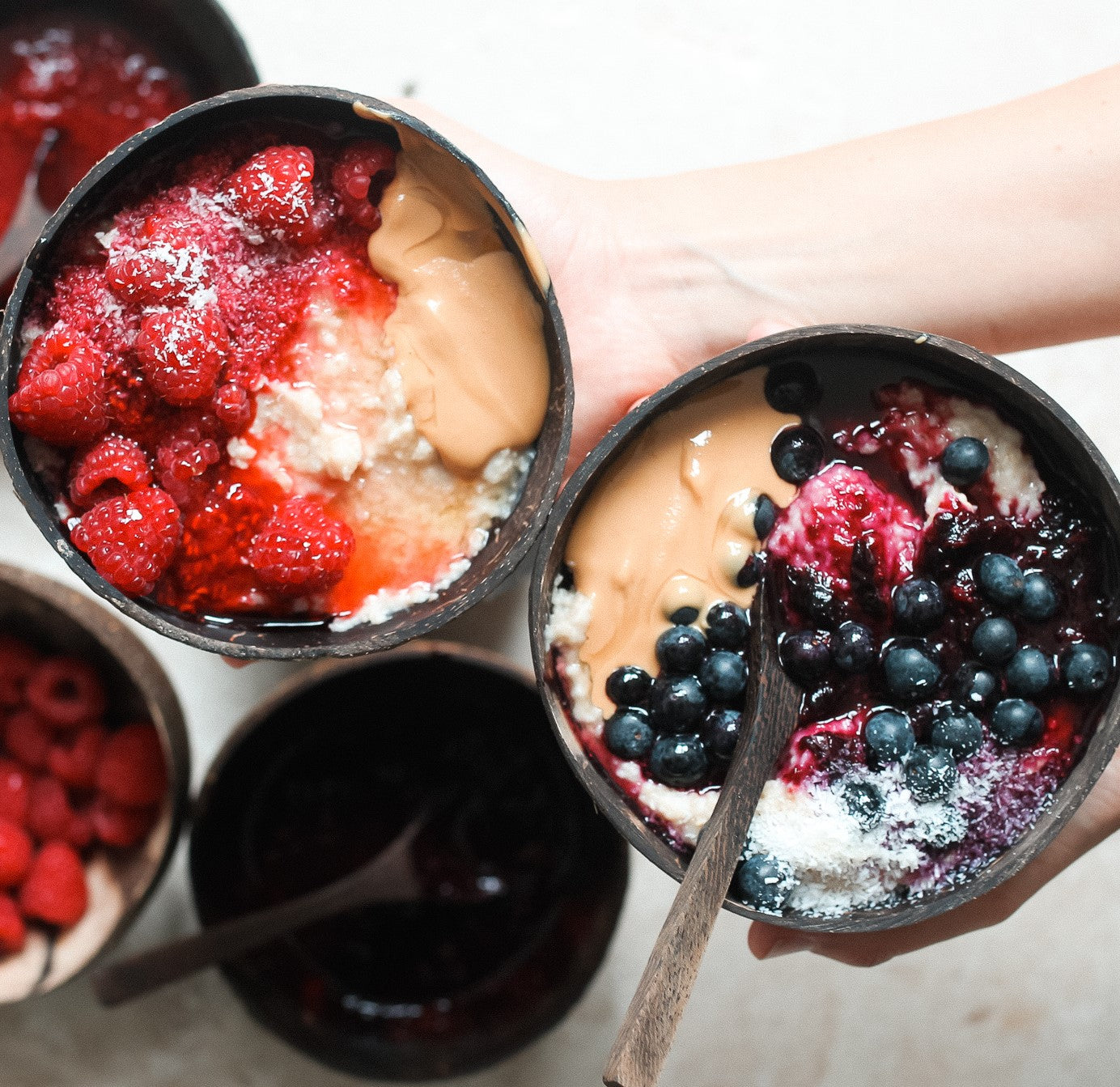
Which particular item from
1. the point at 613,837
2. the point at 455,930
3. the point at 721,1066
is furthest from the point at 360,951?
the point at 721,1066

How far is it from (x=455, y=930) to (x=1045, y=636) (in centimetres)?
109

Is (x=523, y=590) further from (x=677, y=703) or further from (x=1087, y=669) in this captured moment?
(x=1087, y=669)

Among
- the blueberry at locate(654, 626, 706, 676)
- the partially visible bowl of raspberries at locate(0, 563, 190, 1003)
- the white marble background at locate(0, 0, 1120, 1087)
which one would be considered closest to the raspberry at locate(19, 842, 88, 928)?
the partially visible bowl of raspberries at locate(0, 563, 190, 1003)

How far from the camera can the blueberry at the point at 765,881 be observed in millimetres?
1186

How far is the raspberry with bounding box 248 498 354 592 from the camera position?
114 cm

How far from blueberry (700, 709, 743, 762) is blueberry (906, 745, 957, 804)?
0.60ft

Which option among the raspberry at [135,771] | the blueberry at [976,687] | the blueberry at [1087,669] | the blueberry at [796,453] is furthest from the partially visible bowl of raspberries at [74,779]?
the blueberry at [1087,669]

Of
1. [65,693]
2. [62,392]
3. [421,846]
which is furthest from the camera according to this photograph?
[421,846]

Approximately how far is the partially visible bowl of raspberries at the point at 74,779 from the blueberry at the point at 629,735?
665 mm

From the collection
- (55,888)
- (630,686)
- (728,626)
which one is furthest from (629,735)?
(55,888)

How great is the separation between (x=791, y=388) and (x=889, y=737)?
1.27 feet

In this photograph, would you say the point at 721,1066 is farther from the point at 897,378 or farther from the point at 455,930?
the point at 897,378

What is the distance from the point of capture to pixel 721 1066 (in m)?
1.89

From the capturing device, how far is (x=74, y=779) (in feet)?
5.59
